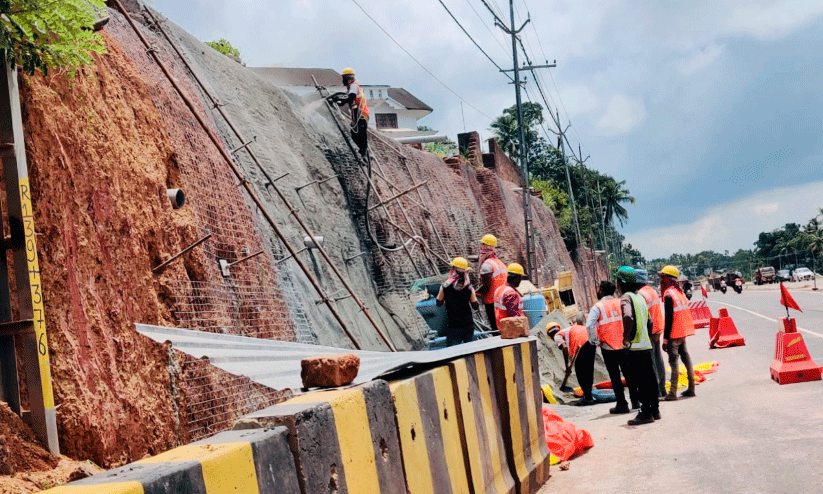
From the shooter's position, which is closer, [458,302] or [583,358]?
[458,302]

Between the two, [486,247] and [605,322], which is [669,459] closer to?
[605,322]

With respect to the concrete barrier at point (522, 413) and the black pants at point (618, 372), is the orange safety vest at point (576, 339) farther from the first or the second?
the concrete barrier at point (522, 413)

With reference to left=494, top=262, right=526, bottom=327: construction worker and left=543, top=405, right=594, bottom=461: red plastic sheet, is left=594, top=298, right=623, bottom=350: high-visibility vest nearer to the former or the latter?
left=494, top=262, right=526, bottom=327: construction worker

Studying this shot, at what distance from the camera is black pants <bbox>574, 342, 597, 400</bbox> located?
12983 millimetres

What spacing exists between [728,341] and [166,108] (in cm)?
1367

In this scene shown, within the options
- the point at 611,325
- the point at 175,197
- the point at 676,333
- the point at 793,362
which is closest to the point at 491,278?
the point at 611,325

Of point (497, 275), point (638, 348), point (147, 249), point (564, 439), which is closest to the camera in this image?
point (147, 249)

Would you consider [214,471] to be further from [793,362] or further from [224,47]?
[224,47]

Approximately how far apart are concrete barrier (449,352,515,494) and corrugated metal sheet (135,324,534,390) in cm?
14

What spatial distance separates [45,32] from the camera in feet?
17.0

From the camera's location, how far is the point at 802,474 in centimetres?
658

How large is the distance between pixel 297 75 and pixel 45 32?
173 ft

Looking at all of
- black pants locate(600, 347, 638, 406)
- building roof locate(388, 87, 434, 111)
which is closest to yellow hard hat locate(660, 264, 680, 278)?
black pants locate(600, 347, 638, 406)

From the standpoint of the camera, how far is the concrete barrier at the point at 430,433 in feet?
15.6
